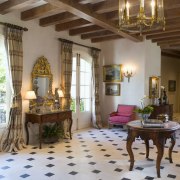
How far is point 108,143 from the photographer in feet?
17.8

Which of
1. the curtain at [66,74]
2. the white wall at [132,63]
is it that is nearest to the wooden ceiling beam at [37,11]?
the curtain at [66,74]

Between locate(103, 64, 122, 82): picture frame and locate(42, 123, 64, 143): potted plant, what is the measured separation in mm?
2898

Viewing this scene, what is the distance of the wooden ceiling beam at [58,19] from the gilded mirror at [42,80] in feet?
2.86

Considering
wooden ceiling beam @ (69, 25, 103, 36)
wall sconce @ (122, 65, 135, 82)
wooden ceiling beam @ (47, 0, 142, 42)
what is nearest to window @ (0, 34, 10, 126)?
wooden ceiling beam @ (47, 0, 142, 42)

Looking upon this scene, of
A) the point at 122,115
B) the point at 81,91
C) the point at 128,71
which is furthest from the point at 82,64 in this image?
the point at 122,115

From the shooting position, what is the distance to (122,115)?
6938mm

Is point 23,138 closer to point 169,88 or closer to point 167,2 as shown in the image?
point 167,2

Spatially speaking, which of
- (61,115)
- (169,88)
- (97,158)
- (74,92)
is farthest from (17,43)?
(169,88)

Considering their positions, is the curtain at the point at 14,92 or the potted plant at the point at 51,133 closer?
the curtain at the point at 14,92

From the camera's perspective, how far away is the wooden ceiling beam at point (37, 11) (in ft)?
14.5

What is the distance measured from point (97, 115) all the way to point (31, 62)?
3.08 metres

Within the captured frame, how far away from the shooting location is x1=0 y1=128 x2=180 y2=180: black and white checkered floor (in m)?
3.47

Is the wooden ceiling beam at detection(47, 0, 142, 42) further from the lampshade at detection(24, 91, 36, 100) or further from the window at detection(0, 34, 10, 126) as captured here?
the lampshade at detection(24, 91, 36, 100)

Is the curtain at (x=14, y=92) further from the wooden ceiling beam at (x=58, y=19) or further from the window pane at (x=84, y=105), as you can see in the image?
the window pane at (x=84, y=105)
